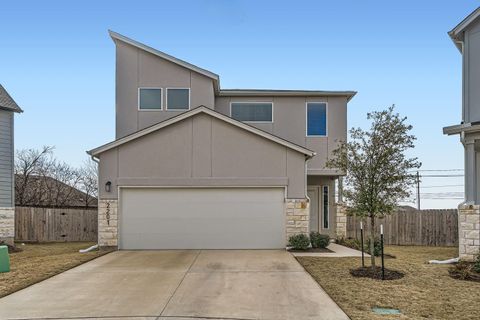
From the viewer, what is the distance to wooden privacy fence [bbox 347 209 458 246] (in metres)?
19.3

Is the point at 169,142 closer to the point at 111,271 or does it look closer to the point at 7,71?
the point at 111,271

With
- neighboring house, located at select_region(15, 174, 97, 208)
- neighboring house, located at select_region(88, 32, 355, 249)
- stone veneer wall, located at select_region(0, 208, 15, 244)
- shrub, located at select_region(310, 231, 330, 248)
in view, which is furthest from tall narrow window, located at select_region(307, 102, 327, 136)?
Answer: neighboring house, located at select_region(15, 174, 97, 208)

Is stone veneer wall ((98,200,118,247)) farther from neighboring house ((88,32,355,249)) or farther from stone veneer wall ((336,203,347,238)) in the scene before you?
stone veneer wall ((336,203,347,238))

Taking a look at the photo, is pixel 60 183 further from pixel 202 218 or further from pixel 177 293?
pixel 177 293

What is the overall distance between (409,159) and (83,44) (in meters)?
13.6

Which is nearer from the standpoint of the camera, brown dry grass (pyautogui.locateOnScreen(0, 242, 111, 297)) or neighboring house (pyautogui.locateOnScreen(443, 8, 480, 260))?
brown dry grass (pyautogui.locateOnScreen(0, 242, 111, 297))

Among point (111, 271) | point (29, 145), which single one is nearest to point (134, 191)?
point (111, 271)

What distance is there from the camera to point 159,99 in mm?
17672

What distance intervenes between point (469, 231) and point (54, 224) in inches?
703

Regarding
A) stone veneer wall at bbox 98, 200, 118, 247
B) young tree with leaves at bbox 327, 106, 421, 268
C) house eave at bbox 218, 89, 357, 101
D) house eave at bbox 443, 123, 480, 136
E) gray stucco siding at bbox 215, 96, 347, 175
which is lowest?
stone veneer wall at bbox 98, 200, 118, 247

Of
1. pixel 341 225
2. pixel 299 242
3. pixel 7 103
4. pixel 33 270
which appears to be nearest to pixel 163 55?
pixel 7 103

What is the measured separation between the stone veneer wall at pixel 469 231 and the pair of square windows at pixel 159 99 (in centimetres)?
1075

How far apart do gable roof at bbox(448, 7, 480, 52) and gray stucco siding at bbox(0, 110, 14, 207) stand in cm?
1697

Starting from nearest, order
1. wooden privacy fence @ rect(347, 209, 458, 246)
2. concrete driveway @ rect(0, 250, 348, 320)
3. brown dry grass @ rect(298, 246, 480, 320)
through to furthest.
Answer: concrete driveway @ rect(0, 250, 348, 320), brown dry grass @ rect(298, 246, 480, 320), wooden privacy fence @ rect(347, 209, 458, 246)
